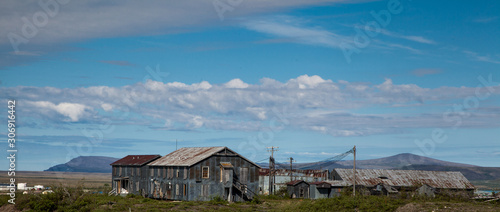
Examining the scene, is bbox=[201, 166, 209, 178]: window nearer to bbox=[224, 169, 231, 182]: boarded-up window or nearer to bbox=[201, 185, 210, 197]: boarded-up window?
bbox=[201, 185, 210, 197]: boarded-up window

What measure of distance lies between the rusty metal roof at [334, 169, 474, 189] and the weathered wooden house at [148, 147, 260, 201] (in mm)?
16793

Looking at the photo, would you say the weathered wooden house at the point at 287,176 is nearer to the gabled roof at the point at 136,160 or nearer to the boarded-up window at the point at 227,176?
the gabled roof at the point at 136,160

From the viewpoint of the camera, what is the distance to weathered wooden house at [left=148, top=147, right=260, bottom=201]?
199ft

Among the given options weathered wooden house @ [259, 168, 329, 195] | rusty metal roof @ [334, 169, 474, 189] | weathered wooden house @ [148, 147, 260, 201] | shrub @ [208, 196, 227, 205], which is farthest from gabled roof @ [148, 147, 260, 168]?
weathered wooden house @ [259, 168, 329, 195]

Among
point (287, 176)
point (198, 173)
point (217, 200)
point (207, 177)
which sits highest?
point (198, 173)

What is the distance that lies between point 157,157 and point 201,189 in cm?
1320

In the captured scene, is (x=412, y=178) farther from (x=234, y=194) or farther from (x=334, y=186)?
(x=234, y=194)

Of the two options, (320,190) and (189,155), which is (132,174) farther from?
(320,190)

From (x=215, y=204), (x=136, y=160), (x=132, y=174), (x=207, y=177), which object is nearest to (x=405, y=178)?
(x=207, y=177)

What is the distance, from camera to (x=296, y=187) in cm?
7425

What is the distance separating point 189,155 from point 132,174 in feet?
33.5

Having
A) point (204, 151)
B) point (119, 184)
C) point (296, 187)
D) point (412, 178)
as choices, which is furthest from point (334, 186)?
point (119, 184)

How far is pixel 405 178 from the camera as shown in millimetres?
75750

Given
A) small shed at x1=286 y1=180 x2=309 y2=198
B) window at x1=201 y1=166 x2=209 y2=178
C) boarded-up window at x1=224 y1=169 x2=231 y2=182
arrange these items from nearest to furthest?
window at x1=201 y1=166 x2=209 y2=178, boarded-up window at x1=224 y1=169 x2=231 y2=182, small shed at x1=286 y1=180 x2=309 y2=198
